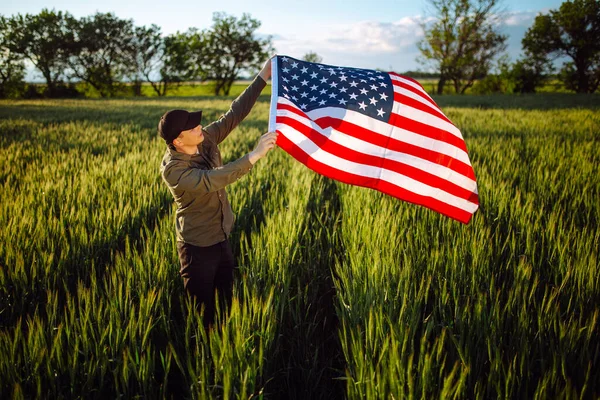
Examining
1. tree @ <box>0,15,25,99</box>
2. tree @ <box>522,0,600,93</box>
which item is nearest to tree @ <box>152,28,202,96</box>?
tree @ <box>0,15,25,99</box>

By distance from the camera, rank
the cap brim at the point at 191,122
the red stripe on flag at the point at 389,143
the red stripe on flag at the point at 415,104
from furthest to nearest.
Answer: the red stripe on flag at the point at 415,104 → the red stripe on flag at the point at 389,143 → the cap brim at the point at 191,122

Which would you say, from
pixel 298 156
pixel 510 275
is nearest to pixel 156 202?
pixel 298 156

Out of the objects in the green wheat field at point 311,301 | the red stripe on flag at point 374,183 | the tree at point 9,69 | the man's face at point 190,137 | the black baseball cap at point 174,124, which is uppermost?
the tree at point 9,69

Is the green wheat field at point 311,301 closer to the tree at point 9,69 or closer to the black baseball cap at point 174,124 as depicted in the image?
the black baseball cap at point 174,124

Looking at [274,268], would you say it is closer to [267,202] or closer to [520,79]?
[267,202]

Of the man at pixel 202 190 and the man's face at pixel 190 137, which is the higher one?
the man's face at pixel 190 137

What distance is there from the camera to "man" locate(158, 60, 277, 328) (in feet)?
5.90

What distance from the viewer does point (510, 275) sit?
7.45 ft

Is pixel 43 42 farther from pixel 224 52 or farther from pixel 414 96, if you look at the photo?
pixel 414 96

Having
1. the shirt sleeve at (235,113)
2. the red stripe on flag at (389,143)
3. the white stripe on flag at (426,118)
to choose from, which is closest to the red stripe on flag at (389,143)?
the red stripe on flag at (389,143)

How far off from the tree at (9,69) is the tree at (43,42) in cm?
62

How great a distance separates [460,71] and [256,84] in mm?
47619

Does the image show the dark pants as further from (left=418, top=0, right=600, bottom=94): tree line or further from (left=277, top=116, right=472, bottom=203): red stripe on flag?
(left=418, top=0, right=600, bottom=94): tree line

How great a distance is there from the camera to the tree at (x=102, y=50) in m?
47.2
